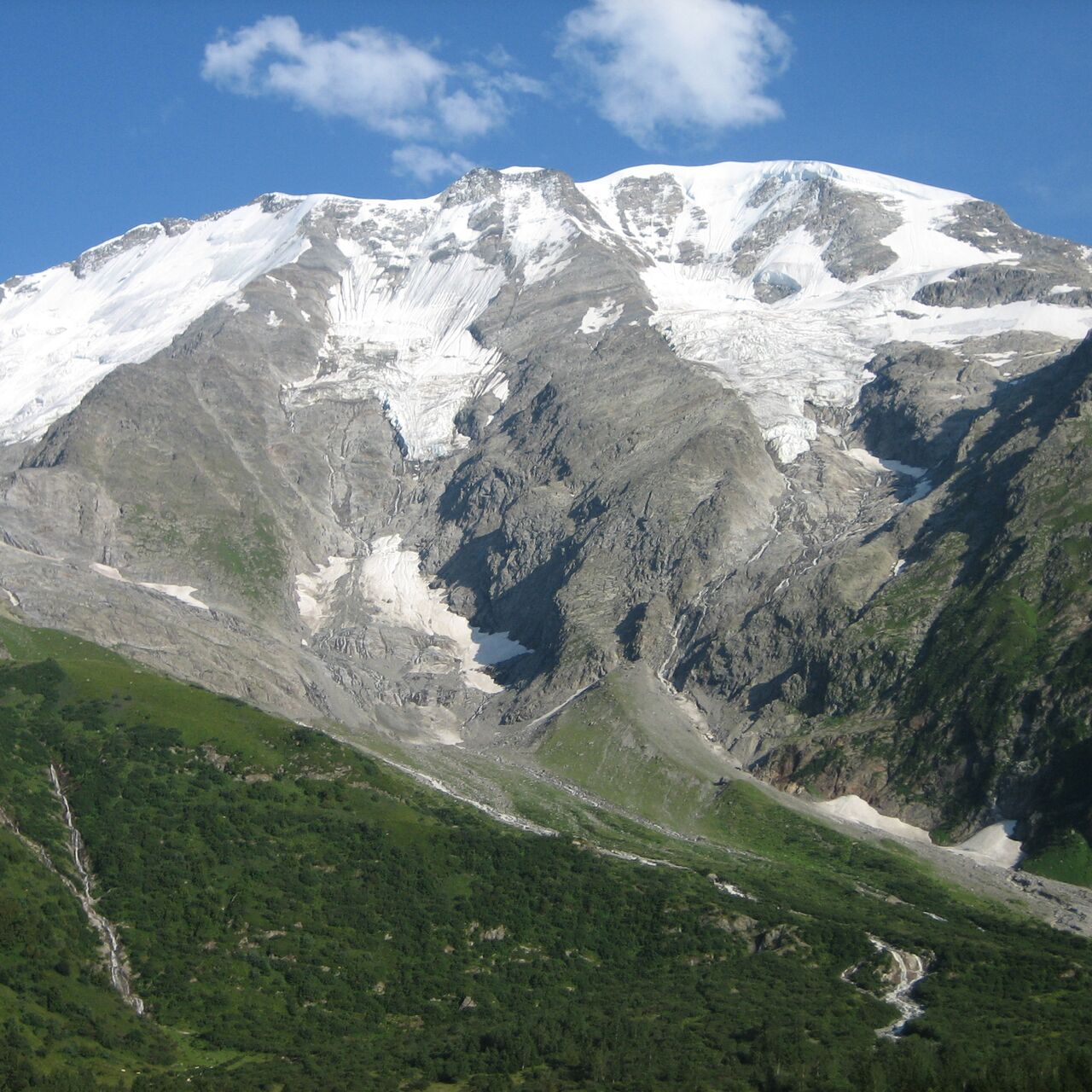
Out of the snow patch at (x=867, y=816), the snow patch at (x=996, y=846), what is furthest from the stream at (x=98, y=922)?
the snow patch at (x=996, y=846)

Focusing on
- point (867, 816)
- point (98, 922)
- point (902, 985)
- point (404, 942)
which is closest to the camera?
point (98, 922)

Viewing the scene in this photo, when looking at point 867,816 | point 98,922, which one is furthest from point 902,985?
point 867,816

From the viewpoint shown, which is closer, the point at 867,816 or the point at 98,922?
the point at 98,922

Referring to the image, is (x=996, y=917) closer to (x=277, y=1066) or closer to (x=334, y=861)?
(x=334, y=861)

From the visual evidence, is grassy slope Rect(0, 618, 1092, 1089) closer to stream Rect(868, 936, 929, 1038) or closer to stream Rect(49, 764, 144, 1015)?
stream Rect(49, 764, 144, 1015)

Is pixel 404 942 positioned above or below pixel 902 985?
below

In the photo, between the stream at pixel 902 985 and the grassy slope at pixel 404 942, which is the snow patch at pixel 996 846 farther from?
the stream at pixel 902 985

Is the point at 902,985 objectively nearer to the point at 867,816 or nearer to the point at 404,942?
the point at 404,942

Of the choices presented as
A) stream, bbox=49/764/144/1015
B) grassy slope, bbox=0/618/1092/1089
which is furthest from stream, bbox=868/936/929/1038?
stream, bbox=49/764/144/1015
